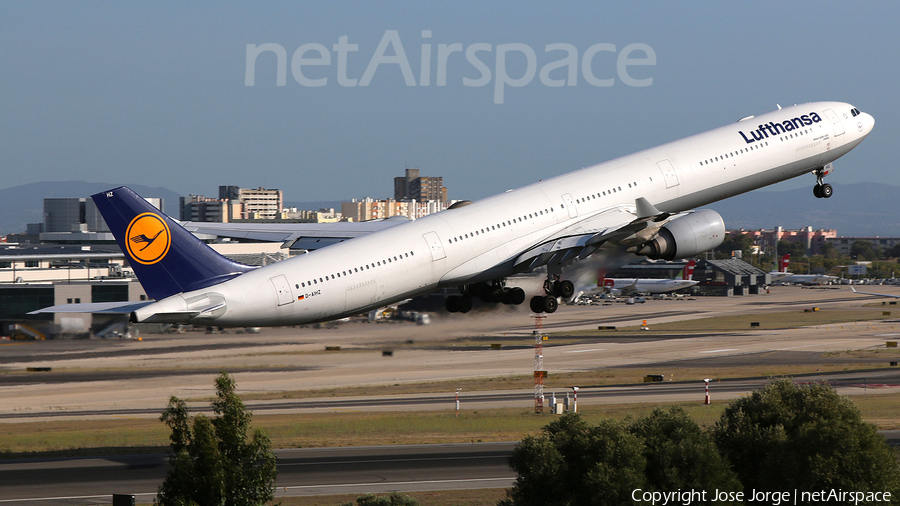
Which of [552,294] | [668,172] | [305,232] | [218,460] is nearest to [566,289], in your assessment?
[552,294]

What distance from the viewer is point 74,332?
53469 millimetres

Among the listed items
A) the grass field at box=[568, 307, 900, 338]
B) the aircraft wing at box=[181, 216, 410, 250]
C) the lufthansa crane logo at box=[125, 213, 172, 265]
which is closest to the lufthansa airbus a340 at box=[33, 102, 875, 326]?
the lufthansa crane logo at box=[125, 213, 172, 265]

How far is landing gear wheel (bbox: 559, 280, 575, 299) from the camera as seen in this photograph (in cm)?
4019

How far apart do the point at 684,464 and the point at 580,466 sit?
316 cm

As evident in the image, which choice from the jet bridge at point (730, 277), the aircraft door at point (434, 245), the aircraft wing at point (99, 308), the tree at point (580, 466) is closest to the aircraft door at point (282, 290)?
the aircraft wing at point (99, 308)

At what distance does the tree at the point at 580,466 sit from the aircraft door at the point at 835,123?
25.7 meters

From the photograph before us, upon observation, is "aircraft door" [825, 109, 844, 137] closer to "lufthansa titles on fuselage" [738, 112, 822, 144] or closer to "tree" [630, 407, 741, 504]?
"lufthansa titles on fuselage" [738, 112, 822, 144]

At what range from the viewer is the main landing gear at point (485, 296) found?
136 feet

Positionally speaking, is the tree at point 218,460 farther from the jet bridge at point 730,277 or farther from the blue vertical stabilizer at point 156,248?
the jet bridge at point 730,277

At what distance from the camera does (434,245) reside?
35.8 meters

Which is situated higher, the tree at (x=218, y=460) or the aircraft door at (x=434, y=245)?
the aircraft door at (x=434, y=245)

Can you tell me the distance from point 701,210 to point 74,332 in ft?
113

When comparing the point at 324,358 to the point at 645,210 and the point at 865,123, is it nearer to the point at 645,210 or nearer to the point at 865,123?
the point at 645,210

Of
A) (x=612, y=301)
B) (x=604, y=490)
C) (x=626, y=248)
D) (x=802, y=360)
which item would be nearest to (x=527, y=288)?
(x=626, y=248)
